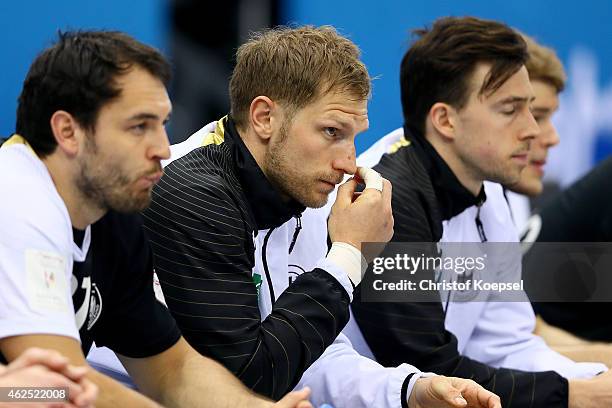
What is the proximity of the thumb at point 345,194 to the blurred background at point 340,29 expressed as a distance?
141 cm

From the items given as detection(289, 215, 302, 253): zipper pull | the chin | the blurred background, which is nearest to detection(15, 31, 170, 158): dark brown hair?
detection(289, 215, 302, 253): zipper pull

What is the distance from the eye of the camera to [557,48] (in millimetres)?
6957

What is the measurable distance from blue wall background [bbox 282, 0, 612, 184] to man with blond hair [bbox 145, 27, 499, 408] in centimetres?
295

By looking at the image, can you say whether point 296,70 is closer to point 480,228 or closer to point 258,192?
point 258,192

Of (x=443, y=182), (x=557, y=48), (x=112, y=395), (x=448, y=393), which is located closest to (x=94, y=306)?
(x=112, y=395)

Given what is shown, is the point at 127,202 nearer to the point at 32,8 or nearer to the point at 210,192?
the point at 210,192

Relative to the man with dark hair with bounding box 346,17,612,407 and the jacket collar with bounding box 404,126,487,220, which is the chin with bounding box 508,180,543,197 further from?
the jacket collar with bounding box 404,126,487,220

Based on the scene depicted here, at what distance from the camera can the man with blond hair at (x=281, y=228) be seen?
3055mm

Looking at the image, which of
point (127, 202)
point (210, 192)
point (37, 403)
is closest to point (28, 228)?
point (127, 202)

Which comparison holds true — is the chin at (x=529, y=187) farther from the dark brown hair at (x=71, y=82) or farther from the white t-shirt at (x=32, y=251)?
the white t-shirt at (x=32, y=251)

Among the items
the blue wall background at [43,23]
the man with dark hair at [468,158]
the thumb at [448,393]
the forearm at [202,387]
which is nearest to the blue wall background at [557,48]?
the blue wall background at [43,23]

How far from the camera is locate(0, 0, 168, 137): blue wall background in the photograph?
566 cm

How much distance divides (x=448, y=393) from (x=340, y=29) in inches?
125

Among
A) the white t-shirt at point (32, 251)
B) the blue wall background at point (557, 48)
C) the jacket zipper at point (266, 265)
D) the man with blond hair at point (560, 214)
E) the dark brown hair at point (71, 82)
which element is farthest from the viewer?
the blue wall background at point (557, 48)
